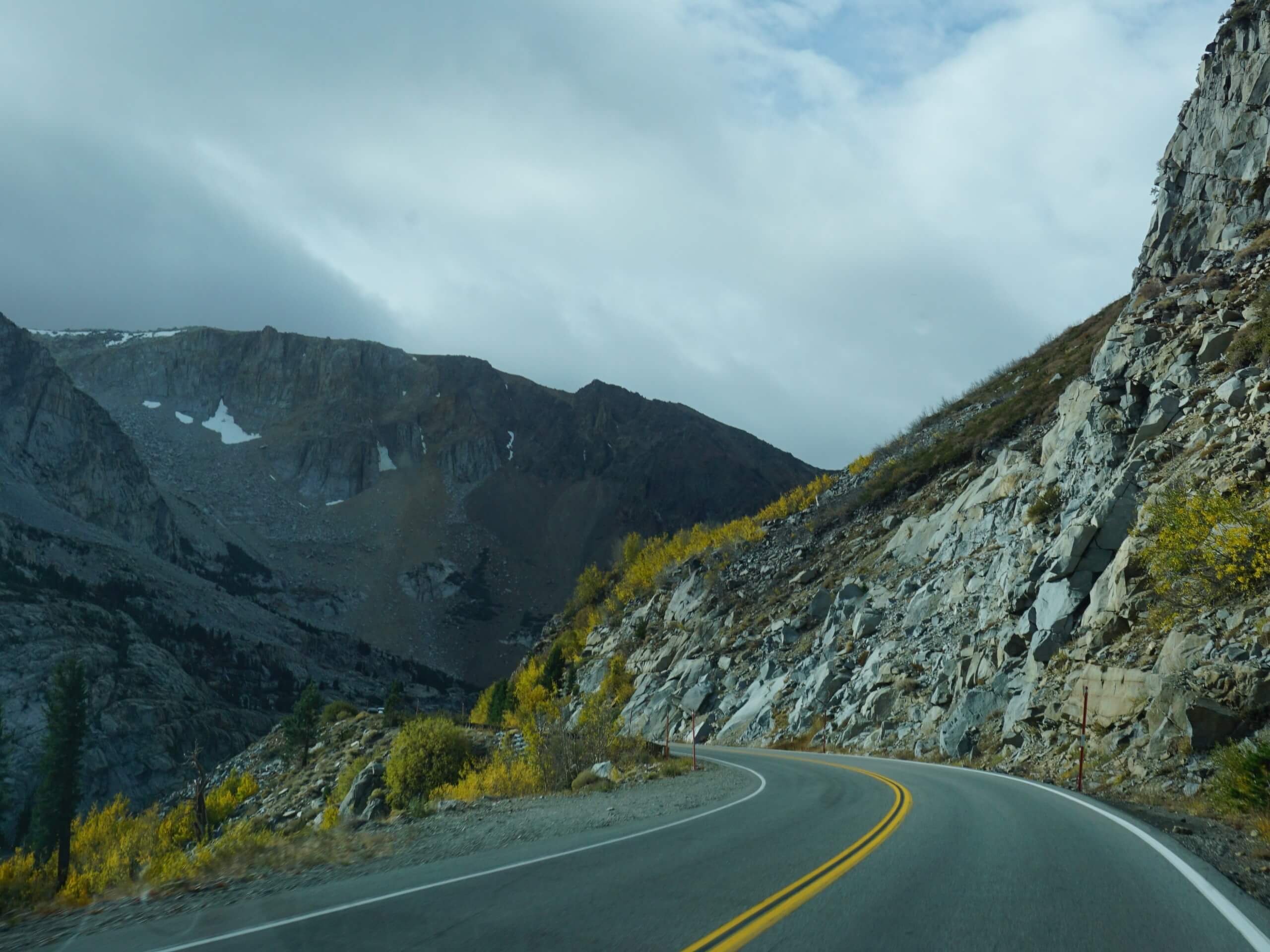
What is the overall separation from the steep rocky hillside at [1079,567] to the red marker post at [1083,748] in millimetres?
207

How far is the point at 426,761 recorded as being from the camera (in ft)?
99.4

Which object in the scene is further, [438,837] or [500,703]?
[500,703]

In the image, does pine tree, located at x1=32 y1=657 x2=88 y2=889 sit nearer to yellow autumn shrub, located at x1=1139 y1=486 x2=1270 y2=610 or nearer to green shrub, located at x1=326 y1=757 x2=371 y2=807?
green shrub, located at x1=326 y1=757 x2=371 y2=807

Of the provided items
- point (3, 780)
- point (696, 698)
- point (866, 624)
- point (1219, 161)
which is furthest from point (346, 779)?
point (1219, 161)

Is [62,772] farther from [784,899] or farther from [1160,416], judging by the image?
[1160,416]

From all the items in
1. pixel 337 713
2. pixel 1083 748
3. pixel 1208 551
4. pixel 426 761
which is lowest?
pixel 337 713

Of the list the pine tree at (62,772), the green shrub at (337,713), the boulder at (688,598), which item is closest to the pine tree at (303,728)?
the green shrub at (337,713)

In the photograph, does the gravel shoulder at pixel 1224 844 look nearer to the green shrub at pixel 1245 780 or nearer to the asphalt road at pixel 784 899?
the asphalt road at pixel 784 899

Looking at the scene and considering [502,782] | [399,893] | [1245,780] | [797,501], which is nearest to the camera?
[399,893]

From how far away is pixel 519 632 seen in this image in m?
182

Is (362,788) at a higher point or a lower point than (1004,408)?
lower

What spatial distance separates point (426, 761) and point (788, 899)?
1049 inches

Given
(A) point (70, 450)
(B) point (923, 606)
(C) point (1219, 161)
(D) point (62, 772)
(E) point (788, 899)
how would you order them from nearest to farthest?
(E) point (788, 899) < (B) point (923, 606) < (C) point (1219, 161) < (D) point (62, 772) < (A) point (70, 450)

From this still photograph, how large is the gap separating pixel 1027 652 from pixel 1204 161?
29400 millimetres
